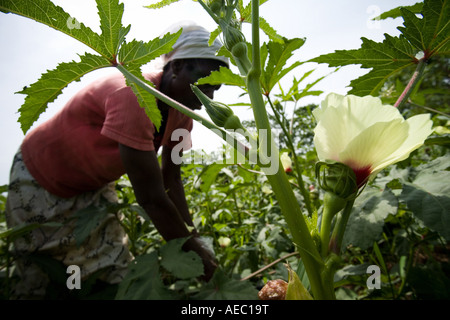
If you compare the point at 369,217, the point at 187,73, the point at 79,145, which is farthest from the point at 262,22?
the point at 79,145

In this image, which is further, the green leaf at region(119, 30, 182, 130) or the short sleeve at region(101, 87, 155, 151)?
the short sleeve at region(101, 87, 155, 151)

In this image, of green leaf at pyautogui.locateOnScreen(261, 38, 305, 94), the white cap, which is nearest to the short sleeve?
the white cap

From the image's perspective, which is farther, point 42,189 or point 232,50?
point 42,189

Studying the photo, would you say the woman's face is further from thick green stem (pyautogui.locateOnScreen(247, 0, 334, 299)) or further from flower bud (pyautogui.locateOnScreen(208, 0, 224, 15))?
thick green stem (pyautogui.locateOnScreen(247, 0, 334, 299))

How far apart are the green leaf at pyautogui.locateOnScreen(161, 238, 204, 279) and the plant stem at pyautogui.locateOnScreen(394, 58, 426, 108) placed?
29.1 inches

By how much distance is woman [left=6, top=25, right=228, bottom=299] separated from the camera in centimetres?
137

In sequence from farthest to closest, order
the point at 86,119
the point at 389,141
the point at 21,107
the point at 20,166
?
the point at 20,166
the point at 86,119
the point at 21,107
the point at 389,141

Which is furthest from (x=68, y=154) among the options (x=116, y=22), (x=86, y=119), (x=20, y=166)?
(x=116, y=22)

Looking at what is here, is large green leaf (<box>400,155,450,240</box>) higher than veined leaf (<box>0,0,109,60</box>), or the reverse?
veined leaf (<box>0,0,109,60</box>)

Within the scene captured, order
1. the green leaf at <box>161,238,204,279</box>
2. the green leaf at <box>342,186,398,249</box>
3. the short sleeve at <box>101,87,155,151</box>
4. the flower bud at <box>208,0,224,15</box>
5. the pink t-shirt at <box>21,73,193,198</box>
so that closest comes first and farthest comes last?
the flower bud at <box>208,0,224,15</box> → the green leaf at <box>342,186,398,249</box> → the green leaf at <box>161,238,204,279</box> → the short sleeve at <box>101,87,155,151</box> → the pink t-shirt at <box>21,73,193,198</box>

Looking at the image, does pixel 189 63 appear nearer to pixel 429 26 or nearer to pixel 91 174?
pixel 91 174

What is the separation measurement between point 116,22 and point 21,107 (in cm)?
26

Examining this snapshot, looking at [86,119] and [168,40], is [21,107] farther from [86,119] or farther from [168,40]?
[86,119]
